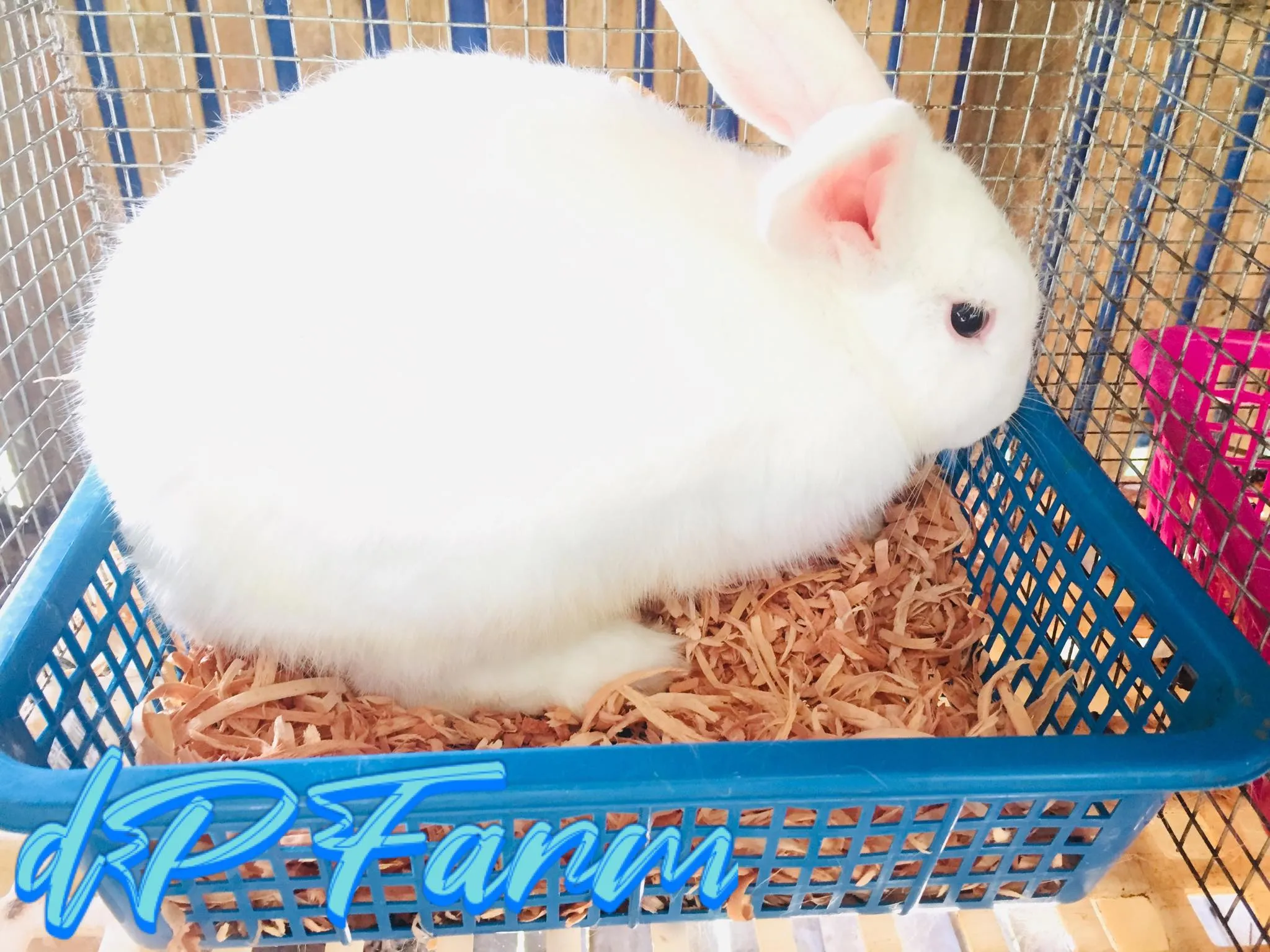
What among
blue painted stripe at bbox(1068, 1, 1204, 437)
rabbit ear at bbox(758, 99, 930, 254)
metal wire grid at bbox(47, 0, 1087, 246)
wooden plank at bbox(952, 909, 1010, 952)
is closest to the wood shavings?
wooden plank at bbox(952, 909, 1010, 952)

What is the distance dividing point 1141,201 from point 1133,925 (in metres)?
1.01

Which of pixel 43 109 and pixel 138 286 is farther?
pixel 43 109

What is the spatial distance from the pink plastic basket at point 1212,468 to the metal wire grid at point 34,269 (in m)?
1.37

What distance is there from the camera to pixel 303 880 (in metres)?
0.96

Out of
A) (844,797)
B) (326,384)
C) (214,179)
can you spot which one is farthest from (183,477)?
(844,797)

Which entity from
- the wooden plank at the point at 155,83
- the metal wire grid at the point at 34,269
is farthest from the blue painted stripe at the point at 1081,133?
the metal wire grid at the point at 34,269

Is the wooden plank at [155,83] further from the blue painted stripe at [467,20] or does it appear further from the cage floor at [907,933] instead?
the cage floor at [907,933]

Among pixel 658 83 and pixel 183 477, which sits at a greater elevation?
pixel 658 83

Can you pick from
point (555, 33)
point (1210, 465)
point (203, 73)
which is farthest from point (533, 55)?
point (1210, 465)

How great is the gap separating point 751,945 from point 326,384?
0.72 meters

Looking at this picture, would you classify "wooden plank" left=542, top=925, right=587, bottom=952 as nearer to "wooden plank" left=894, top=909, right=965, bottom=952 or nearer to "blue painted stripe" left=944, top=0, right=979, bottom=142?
"wooden plank" left=894, top=909, right=965, bottom=952

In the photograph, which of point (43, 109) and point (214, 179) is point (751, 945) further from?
point (43, 109)

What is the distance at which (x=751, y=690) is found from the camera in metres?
1.23

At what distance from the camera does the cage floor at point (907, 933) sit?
112cm
